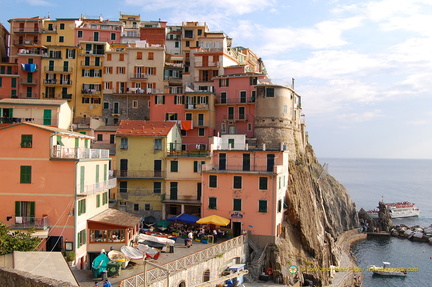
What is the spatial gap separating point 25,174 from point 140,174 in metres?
17.1

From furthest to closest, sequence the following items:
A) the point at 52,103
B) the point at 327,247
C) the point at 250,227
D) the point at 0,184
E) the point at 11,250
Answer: the point at 327,247 → the point at 52,103 → the point at 250,227 → the point at 0,184 → the point at 11,250

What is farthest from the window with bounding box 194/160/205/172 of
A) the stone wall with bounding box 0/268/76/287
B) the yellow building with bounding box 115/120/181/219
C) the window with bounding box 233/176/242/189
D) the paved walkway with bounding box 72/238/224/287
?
the stone wall with bounding box 0/268/76/287

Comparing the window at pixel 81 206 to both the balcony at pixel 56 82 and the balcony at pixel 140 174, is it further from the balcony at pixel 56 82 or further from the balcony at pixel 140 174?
the balcony at pixel 56 82

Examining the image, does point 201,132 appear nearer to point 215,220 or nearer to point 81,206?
point 215,220

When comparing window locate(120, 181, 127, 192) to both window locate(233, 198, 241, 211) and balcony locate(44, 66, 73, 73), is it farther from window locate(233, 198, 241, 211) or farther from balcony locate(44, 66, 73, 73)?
balcony locate(44, 66, 73, 73)

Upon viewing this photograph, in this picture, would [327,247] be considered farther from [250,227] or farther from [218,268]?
[218,268]

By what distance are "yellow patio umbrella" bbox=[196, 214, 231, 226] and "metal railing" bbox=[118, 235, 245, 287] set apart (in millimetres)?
2076

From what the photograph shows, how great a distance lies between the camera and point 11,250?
23.8 m

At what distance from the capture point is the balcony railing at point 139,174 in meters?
46.0

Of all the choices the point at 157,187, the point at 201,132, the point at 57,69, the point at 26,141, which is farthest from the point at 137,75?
the point at 26,141

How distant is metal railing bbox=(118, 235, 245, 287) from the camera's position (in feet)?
78.3

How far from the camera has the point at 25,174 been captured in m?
29.9

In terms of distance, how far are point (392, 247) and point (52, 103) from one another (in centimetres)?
5936

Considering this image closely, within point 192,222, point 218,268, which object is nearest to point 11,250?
point 218,268
